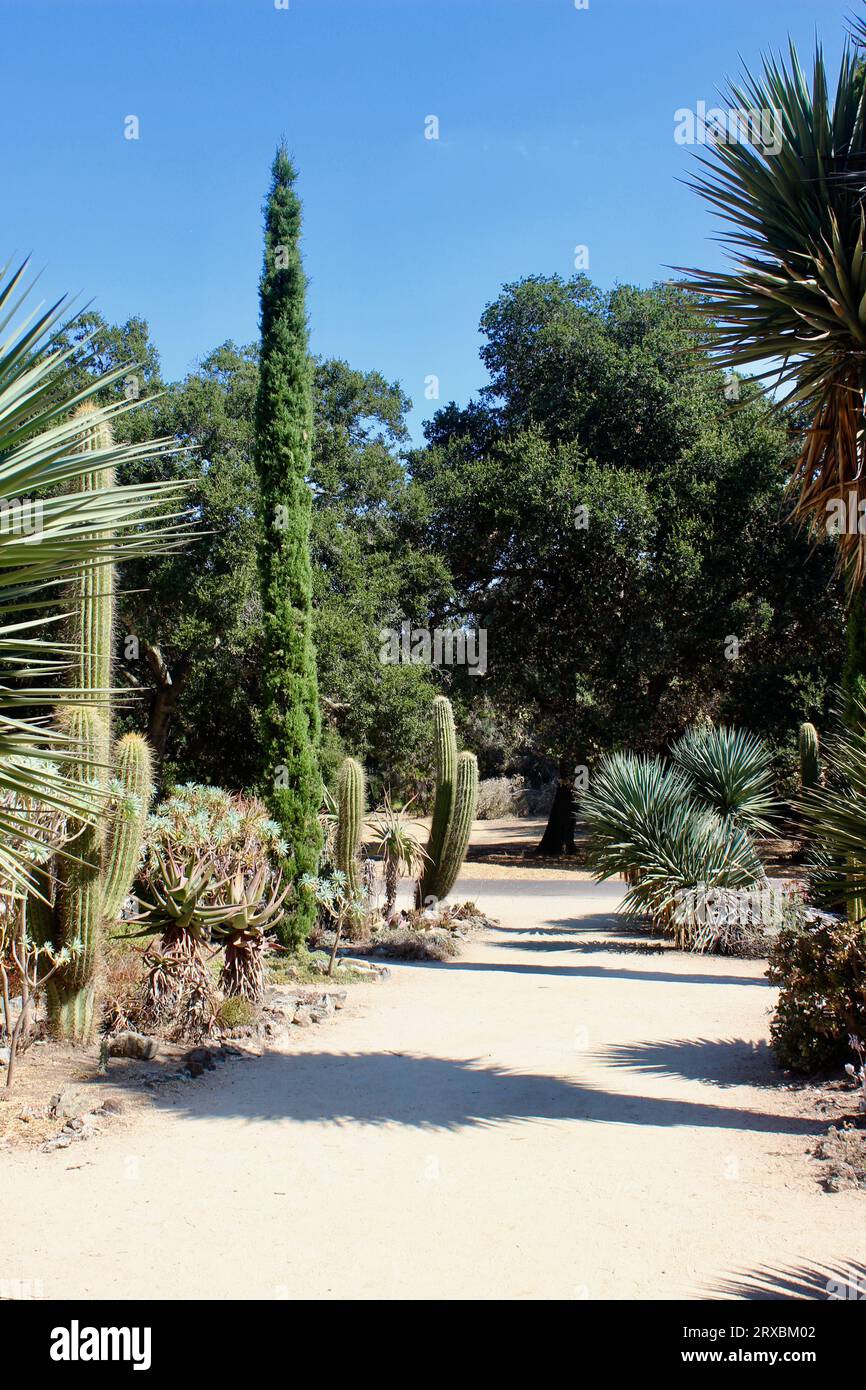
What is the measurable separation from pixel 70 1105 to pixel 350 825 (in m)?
6.64

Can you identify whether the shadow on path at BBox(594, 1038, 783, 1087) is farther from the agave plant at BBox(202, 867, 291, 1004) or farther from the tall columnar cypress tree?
the tall columnar cypress tree

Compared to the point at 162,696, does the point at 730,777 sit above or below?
below

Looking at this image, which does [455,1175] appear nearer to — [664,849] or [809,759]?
[664,849]

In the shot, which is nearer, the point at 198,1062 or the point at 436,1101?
the point at 436,1101

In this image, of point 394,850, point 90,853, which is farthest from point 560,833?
point 90,853

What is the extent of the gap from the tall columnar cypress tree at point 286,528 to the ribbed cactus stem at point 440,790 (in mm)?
2049

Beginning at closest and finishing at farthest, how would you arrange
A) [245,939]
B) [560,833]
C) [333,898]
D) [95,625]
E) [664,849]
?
[95,625]
[245,939]
[333,898]
[664,849]
[560,833]

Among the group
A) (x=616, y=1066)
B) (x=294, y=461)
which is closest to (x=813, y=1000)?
(x=616, y=1066)

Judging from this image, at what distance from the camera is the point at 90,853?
280 inches

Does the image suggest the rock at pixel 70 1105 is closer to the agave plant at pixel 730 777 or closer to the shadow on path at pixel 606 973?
the shadow on path at pixel 606 973

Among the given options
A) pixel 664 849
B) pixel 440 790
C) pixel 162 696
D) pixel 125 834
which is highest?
pixel 162 696

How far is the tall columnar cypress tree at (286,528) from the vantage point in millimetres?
11852

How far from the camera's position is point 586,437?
899 inches

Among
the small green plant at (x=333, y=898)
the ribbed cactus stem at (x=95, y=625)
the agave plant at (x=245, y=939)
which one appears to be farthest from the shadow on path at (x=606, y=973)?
the ribbed cactus stem at (x=95, y=625)
